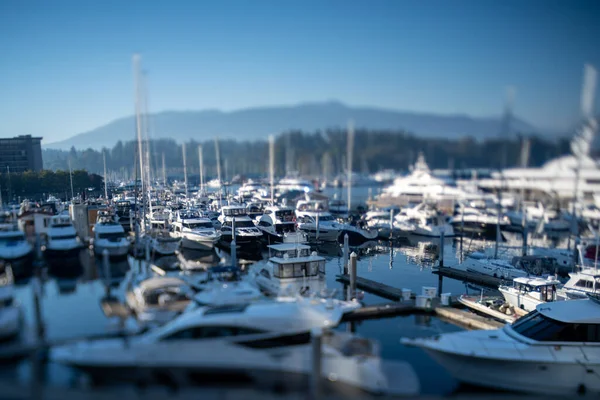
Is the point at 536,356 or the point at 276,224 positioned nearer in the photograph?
the point at 536,356

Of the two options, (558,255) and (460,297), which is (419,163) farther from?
(460,297)

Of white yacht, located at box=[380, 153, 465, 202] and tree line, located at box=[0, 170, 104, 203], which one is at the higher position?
tree line, located at box=[0, 170, 104, 203]

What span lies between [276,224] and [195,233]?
2.90 metres

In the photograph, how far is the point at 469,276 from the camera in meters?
13.1

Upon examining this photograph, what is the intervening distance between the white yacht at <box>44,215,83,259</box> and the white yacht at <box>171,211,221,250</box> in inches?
145

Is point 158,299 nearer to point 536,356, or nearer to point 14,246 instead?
point 14,246

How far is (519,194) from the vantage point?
26.0 meters

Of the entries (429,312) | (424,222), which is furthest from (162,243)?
(424,222)

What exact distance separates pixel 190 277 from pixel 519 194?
22300mm

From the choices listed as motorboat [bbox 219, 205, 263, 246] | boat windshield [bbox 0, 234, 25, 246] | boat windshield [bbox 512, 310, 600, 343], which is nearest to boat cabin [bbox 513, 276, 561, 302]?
boat windshield [bbox 512, 310, 600, 343]

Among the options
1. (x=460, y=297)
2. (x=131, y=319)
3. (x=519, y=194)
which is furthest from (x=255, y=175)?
(x=131, y=319)

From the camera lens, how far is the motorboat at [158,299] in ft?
23.0

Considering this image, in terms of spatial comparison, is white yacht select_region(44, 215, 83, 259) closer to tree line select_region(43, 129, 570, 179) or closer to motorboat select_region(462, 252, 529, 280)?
tree line select_region(43, 129, 570, 179)

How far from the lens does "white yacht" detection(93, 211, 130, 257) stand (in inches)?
443
